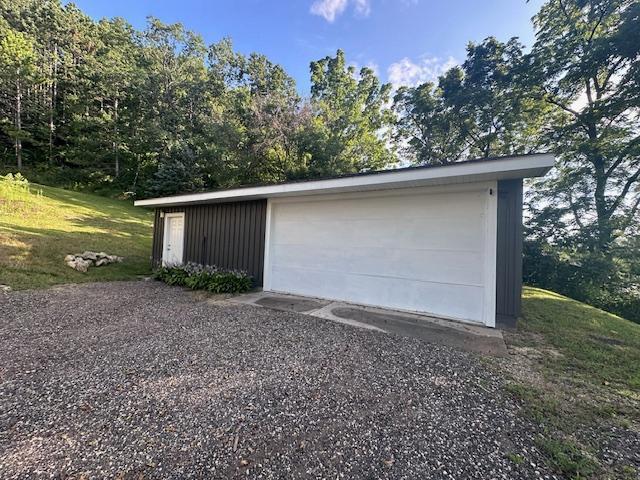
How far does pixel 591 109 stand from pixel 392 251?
411 inches

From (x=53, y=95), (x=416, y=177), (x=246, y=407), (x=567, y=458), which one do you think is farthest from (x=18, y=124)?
(x=567, y=458)

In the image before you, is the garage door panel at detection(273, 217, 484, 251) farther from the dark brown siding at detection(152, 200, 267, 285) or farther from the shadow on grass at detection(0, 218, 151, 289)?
the shadow on grass at detection(0, 218, 151, 289)

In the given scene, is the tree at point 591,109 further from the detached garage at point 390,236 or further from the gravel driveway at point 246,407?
the gravel driveway at point 246,407

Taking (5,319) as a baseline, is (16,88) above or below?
above

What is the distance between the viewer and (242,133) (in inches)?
Result: 576

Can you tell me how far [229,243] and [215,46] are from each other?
942 inches

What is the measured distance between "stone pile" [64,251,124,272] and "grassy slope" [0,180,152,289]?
0.47 feet

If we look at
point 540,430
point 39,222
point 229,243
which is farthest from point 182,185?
point 540,430

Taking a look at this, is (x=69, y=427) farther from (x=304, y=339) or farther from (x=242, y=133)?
(x=242, y=133)

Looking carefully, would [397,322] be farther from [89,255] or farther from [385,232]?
[89,255]

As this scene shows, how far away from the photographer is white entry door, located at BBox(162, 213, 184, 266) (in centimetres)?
806

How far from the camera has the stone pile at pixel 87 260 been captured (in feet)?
22.5

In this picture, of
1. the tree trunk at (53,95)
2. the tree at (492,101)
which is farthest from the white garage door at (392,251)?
the tree trunk at (53,95)

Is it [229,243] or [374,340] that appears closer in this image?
[374,340]
